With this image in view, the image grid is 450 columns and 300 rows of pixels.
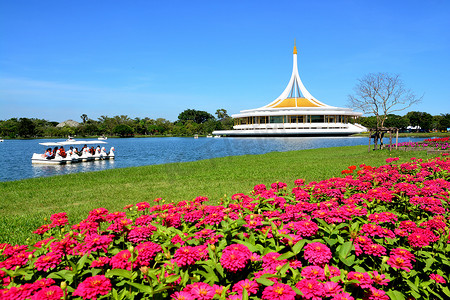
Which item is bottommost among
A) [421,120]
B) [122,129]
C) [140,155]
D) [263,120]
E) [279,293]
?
[140,155]

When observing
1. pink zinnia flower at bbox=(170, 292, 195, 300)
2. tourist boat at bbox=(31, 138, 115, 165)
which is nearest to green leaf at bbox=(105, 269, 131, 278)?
pink zinnia flower at bbox=(170, 292, 195, 300)

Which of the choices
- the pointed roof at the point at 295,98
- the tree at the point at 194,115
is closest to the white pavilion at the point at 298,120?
the pointed roof at the point at 295,98

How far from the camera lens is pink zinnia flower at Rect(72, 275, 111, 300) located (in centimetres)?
150

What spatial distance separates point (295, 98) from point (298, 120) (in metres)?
9.81

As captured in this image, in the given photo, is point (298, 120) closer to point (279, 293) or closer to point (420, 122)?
point (420, 122)

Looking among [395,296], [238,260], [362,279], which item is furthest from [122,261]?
[395,296]

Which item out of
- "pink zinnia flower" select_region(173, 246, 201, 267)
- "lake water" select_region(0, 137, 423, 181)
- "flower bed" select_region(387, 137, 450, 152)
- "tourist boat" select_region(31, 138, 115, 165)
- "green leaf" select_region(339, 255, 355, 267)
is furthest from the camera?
"tourist boat" select_region(31, 138, 115, 165)

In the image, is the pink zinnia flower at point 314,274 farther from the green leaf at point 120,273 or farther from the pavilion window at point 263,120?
the pavilion window at point 263,120

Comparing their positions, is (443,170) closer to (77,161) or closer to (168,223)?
(168,223)

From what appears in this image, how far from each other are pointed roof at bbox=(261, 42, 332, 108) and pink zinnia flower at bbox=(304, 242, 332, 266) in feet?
216

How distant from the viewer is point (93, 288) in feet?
5.01

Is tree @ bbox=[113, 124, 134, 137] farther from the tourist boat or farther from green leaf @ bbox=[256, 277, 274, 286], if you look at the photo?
green leaf @ bbox=[256, 277, 274, 286]

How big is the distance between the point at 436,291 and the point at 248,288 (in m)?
1.53

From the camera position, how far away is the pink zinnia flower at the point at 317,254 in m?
1.88
